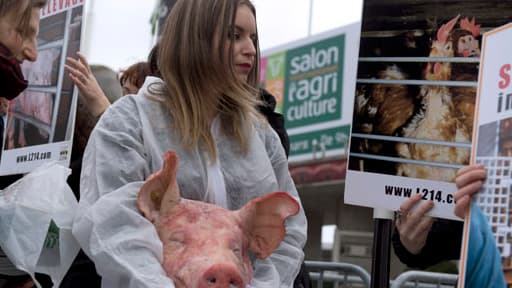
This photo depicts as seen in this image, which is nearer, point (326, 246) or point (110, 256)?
point (110, 256)

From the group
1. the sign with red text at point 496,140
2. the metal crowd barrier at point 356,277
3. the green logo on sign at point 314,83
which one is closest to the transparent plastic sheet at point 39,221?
the sign with red text at point 496,140

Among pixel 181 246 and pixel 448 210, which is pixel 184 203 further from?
pixel 448 210

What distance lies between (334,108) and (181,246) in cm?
2062

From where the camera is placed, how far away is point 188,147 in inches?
106

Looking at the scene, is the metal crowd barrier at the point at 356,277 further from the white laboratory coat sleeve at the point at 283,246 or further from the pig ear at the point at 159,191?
the pig ear at the point at 159,191

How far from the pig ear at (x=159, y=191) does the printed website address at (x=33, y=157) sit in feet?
4.11

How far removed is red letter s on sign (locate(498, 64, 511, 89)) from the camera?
2.49m

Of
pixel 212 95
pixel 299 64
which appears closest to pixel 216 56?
pixel 212 95

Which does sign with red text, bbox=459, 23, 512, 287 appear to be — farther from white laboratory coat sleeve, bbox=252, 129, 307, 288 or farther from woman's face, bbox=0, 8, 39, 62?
woman's face, bbox=0, 8, 39, 62

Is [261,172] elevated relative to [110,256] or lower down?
elevated

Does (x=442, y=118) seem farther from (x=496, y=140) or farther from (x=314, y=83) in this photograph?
(x=314, y=83)

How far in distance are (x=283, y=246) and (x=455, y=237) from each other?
0.78 meters

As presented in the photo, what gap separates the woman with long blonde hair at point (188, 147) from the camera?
2.46 metres

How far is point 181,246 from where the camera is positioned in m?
2.48
